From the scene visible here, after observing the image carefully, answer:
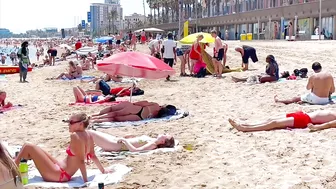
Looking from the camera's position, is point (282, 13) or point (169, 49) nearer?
point (169, 49)

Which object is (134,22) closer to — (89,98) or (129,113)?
(89,98)

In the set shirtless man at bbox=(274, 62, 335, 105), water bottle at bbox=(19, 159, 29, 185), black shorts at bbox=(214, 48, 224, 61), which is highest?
black shorts at bbox=(214, 48, 224, 61)

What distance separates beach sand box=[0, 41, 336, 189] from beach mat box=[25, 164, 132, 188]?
114 millimetres

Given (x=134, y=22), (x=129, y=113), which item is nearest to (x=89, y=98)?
(x=129, y=113)

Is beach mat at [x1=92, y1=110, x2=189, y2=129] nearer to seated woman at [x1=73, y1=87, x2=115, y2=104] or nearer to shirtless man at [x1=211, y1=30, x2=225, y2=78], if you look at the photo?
seated woman at [x1=73, y1=87, x2=115, y2=104]

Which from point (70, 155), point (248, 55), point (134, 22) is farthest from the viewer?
point (134, 22)

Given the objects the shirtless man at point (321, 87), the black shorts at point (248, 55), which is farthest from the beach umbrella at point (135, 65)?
the black shorts at point (248, 55)

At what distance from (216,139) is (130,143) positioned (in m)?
1.29

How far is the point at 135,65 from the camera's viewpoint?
8.63m

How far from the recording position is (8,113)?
1008 cm

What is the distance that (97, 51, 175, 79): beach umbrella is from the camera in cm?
867

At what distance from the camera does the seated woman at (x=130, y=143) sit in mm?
6160

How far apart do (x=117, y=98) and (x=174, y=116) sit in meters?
3.08

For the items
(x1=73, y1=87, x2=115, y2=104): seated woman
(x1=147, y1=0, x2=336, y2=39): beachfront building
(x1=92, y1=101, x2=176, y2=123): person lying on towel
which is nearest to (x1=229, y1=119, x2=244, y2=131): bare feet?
(x1=92, y1=101, x2=176, y2=123): person lying on towel
